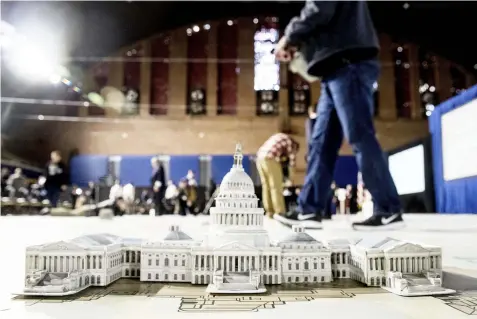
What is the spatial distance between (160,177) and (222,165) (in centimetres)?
24

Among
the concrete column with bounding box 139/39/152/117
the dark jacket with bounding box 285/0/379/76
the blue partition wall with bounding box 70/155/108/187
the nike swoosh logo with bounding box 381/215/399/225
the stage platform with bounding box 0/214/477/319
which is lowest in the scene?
the stage platform with bounding box 0/214/477/319

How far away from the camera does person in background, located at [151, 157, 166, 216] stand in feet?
4.84

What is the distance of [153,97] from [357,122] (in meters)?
0.74

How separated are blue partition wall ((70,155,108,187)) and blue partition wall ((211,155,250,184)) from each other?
0.39 metres

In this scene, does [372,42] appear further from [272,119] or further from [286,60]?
[272,119]

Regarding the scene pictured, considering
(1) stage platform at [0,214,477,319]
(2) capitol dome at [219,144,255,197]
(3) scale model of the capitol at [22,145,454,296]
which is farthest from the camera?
(2) capitol dome at [219,144,255,197]

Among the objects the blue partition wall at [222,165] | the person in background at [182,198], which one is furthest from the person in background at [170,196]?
the blue partition wall at [222,165]

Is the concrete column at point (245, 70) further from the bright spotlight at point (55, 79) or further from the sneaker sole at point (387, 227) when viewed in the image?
the bright spotlight at point (55, 79)

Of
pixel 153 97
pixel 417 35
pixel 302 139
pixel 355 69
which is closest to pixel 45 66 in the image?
pixel 153 97

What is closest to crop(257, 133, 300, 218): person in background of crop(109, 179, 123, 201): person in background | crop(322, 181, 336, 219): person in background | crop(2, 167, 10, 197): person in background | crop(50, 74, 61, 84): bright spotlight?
crop(322, 181, 336, 219): person in background

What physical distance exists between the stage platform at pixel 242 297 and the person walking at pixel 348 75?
0.39ft

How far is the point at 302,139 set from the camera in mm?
1629

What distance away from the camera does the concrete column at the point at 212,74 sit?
62.0 inches

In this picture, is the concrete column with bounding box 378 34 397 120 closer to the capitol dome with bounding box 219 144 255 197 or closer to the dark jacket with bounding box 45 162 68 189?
the capitol dome with bounding box 219 144 255 197
